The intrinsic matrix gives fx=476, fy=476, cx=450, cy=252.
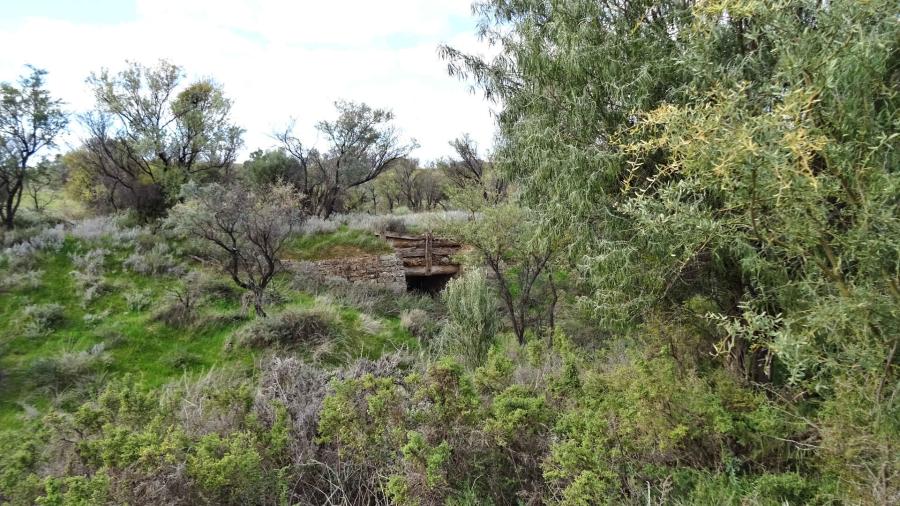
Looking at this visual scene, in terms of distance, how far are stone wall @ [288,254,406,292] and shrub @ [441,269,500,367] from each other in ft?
17.2

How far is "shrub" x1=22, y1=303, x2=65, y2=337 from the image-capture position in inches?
320

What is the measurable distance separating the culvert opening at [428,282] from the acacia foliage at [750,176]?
7.51 m

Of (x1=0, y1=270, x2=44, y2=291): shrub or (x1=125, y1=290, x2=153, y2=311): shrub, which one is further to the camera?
(x1=125, y1=290, x2=153, y2=311): shrub

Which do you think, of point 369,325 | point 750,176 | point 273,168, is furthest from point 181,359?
point 273,168

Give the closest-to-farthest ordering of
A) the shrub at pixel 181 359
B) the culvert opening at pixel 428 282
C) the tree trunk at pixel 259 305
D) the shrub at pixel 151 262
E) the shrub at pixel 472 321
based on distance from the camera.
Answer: the shrub at pixel 472 321
the shrub at pixel 181 359
the tree trunk at pixel 259 305
the shrub at pixel 151 262
the culvert opening at pixel 428 282

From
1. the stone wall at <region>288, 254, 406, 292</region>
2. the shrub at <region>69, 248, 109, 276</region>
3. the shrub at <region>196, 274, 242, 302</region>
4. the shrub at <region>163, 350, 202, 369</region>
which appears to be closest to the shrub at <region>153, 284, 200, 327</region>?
the shrub at <region>196, 274, 242, 302</region>

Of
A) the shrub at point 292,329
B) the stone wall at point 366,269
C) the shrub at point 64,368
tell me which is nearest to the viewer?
the shrub at point 64,368

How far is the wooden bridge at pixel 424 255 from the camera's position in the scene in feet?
46.0

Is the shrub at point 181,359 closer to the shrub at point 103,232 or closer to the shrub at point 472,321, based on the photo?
the shrub at point 472,321

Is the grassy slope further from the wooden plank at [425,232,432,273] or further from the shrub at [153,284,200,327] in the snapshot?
the wooden plank at [425,232,432,273]

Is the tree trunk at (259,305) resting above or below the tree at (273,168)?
below

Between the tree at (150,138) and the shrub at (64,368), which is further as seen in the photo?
the tree at (150,138)

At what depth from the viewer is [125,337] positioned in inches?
324

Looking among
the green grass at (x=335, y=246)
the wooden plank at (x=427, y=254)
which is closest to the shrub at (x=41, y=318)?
the green grass at (x=335, y=246)
